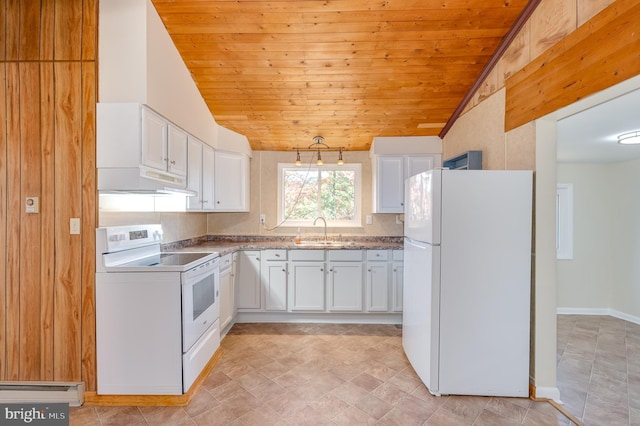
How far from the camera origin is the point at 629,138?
2.72 m

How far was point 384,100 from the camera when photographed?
3.14 meters

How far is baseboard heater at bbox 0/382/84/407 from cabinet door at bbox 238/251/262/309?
166 cm

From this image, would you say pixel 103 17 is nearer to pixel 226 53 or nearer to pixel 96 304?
pixel 226 53

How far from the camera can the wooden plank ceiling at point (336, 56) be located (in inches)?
88.1

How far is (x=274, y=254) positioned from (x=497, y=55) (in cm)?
306

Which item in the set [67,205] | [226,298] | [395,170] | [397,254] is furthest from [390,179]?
[67,205]

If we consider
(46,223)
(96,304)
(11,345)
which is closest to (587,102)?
(96,304)

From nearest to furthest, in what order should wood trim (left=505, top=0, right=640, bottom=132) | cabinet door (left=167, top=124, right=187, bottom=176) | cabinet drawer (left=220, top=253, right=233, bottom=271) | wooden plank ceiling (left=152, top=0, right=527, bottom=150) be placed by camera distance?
wood trim (left=505, top=0, right=640, bottom=132)
wooden plank ceiling (left=152, top=0, right=527, bottom=150)
cabinet door (left=167, top=124, right=187, bottom=176)
cabinet drawer (left=220, top=253, right=233, bottom=271)

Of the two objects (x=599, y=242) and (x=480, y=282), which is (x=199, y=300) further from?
(x=599, y=242)

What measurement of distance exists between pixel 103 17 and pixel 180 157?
110 cm

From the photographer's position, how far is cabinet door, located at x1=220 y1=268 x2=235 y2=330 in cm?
296

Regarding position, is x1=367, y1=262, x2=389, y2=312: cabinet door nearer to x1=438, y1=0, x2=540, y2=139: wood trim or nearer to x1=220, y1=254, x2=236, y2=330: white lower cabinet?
x1=220, y1=254, x2=236, y2=330: white lower cabinet

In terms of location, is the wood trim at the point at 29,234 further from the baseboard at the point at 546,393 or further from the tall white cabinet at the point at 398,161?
the baseboard at the point at 546,393
